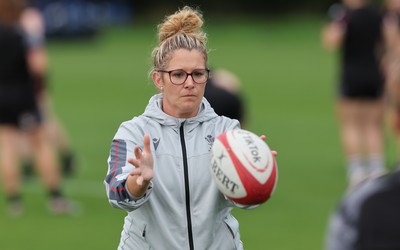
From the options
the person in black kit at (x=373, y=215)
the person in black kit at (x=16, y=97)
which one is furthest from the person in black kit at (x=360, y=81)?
the person in black kit at (x=373, y=215)

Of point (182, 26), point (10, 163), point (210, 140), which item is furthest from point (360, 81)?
point (210, 140)

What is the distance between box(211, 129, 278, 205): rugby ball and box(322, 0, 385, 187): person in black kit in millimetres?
8818

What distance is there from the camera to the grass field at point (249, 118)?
1117 centimetres

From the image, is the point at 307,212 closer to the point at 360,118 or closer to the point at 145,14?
the point at 360,118

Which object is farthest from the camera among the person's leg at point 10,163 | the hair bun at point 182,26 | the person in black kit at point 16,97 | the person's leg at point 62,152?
the person's leg at point 62,152

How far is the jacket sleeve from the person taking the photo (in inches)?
191

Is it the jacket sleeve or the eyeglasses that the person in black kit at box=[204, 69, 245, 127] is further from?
the jacket sleeve

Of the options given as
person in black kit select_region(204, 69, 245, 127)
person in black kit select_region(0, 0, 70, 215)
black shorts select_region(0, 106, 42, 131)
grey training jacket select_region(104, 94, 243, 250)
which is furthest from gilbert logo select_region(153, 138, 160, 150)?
black shorts select_region(0, 106, 42, 131)

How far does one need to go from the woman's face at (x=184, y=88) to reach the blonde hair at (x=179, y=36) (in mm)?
30

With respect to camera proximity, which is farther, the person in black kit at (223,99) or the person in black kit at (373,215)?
the person in black kit at (223,99)

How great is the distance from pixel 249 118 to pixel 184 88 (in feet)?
50.3

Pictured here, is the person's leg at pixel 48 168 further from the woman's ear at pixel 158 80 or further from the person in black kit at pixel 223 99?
the woman's ear at pixel 158 80

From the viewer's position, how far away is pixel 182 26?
533cm

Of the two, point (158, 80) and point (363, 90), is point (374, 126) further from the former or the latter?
point (158, 80)
